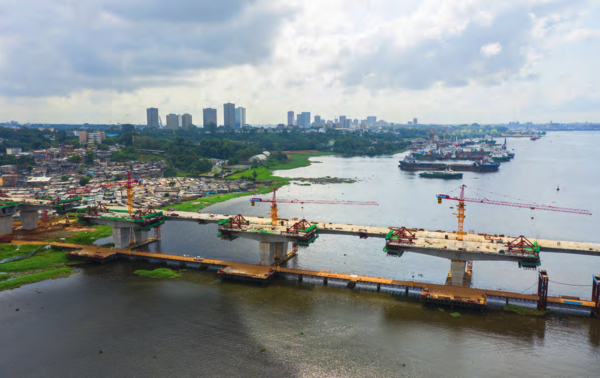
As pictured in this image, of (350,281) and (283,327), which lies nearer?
(283,327)

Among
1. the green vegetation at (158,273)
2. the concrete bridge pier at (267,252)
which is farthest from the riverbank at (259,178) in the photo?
the concrete bridge pier at (267,252)

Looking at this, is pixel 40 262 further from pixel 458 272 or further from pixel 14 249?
pixel 458 272

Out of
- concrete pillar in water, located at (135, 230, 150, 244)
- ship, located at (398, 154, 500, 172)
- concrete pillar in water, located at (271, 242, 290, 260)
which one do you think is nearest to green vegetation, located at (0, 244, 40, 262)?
concrete pillar in water, located at (135, 230, 150, 244)

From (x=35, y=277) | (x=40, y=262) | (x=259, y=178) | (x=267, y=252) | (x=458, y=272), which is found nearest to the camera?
(x=458, y=272)

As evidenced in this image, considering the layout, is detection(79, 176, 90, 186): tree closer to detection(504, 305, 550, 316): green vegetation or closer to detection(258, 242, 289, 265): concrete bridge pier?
detection(258, 242, 289, 265): concrete bridge pier

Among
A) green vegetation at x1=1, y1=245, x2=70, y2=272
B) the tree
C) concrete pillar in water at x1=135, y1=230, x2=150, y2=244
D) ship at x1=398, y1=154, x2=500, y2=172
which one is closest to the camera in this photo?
green vegetation at x1=1, y1=245, x2=70, y2=272

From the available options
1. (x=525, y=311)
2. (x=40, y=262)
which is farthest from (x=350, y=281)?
(x=40, y=262)

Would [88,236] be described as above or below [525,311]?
above
